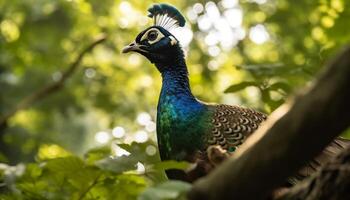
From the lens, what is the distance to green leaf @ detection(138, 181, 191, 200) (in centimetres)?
186

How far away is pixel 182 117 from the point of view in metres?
4.18

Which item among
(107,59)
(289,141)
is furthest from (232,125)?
(107,59)

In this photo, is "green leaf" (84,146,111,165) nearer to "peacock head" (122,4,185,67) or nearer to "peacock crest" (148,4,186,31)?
"peacock head" (122,4,185,67)

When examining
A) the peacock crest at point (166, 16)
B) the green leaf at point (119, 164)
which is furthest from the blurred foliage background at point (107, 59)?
the green leaf at point (119, 164)

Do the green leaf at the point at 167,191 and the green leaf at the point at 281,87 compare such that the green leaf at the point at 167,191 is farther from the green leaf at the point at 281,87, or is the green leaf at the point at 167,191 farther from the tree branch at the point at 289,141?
the green leaf at the point at 281,87

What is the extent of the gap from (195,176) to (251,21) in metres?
8.88

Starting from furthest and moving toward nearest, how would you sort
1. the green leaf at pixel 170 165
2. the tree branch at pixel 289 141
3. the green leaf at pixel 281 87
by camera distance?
1. the green leaf at pixel 281 87
2. the green leaf at pixel 170 165
3. the tree branch at pixel 289 141

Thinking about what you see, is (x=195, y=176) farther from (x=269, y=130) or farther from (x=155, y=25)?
(x=155, y=25)

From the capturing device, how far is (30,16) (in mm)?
9508

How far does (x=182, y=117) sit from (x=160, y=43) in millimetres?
773

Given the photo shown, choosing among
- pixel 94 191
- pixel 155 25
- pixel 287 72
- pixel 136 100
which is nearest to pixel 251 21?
pixel 136 100

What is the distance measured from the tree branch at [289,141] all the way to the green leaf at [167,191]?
0.23 metres

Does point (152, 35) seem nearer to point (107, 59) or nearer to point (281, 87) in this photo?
point (281, 87)

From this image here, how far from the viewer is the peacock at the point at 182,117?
13.0 ft
